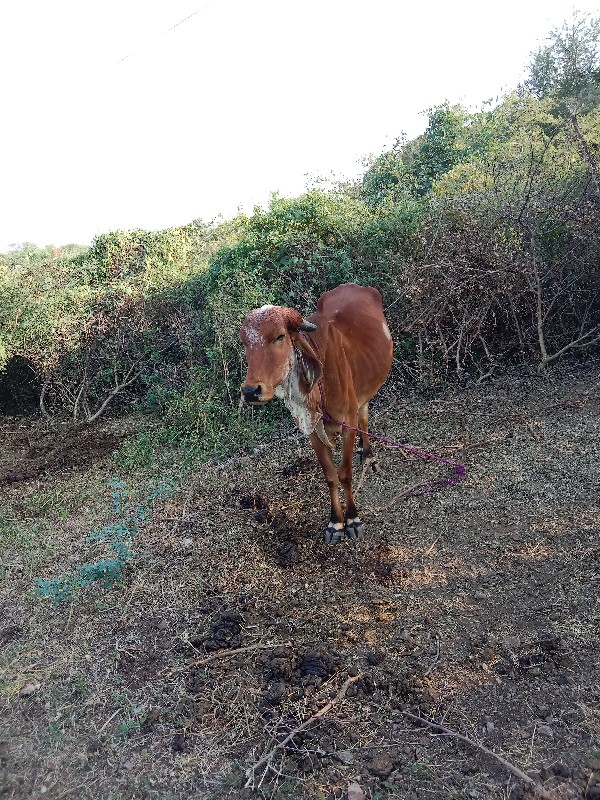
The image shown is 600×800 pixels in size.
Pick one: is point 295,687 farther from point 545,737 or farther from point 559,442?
point 559,442

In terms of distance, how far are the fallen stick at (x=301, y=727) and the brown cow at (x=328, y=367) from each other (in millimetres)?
1340

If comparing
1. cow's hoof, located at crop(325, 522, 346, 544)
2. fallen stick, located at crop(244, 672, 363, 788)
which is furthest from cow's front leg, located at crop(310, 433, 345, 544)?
fallen stick, located at crop(244, 672, 363, 788)

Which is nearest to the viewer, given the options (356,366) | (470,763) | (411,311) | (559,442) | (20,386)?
(470,763)

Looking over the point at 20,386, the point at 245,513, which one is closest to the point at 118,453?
the point at 245,513

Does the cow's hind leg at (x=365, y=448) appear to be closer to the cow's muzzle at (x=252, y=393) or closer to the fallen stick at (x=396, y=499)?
the fallen stick at (x=396, y=499)

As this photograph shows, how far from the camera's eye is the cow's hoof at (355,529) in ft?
13.6

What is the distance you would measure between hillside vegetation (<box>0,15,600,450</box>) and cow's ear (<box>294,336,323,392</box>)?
2703 mm

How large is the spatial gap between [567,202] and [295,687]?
623 cm

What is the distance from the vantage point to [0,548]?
181 inches

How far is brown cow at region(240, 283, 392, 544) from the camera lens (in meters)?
3.26

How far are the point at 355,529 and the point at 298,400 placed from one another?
1.18 m

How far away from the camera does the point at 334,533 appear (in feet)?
13.5

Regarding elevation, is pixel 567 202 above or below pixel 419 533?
above

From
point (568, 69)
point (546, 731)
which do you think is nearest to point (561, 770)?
point (546, 731)
